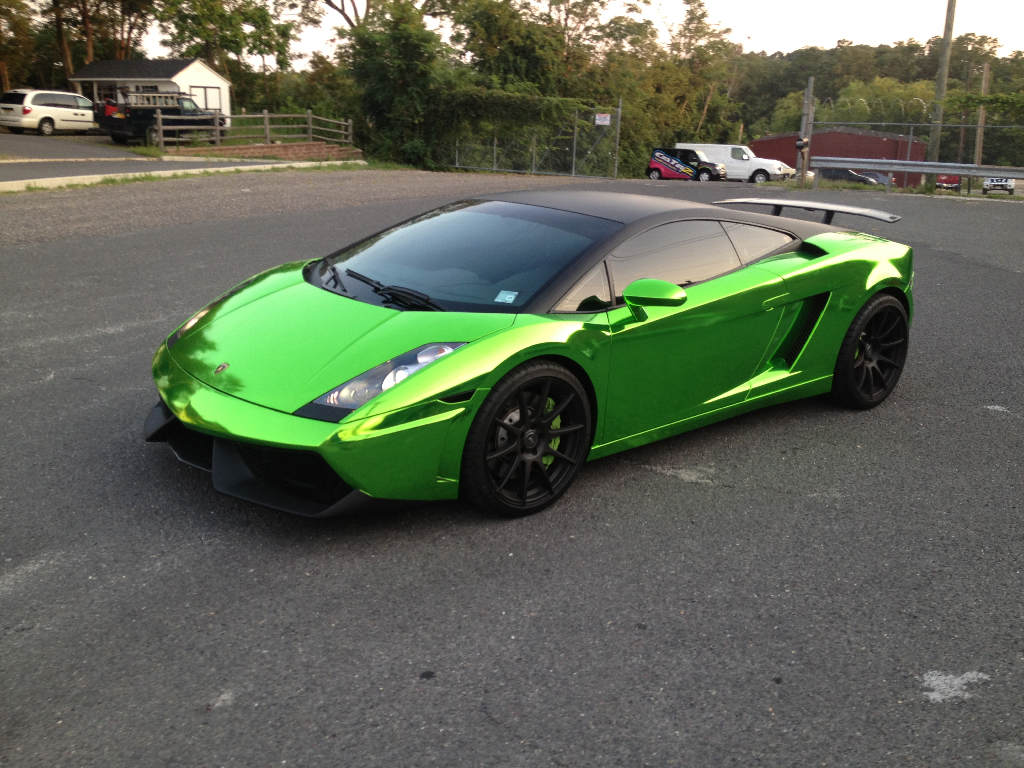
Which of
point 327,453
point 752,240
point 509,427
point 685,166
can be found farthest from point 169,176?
point 685,166

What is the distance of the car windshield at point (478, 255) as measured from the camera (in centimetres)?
414

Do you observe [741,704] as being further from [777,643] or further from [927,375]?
[927,375]

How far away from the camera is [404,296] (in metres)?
4.16

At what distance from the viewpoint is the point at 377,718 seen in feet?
8.56

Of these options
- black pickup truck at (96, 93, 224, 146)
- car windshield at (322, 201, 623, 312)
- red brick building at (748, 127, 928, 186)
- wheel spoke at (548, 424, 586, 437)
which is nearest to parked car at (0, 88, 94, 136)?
black pickup truck at (96, 93, 224, 146)

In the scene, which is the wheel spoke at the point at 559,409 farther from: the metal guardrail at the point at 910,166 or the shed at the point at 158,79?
the shed at the point at 158,79

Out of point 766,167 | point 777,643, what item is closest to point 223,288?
point 777,643

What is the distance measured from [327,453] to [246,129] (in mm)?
32681

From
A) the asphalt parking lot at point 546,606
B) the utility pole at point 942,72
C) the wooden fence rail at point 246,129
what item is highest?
the utility pole at point 942,72

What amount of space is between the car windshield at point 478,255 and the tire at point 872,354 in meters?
1.67

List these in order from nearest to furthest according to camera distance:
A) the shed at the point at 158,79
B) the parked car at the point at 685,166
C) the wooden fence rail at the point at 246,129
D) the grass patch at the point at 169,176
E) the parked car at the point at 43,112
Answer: the grass patch at the point at 169,176 → the wooden fence rail at the point at 246,129 → the parked car at the point at 43,112 → the parked car at the point at 685,166 → the shed at the point at 158,79

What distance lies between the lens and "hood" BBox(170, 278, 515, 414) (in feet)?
11.9

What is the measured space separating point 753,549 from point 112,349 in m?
4.37

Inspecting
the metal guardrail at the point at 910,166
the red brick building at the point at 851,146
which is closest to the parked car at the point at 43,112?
the metal guardrail at the point at 910,166
